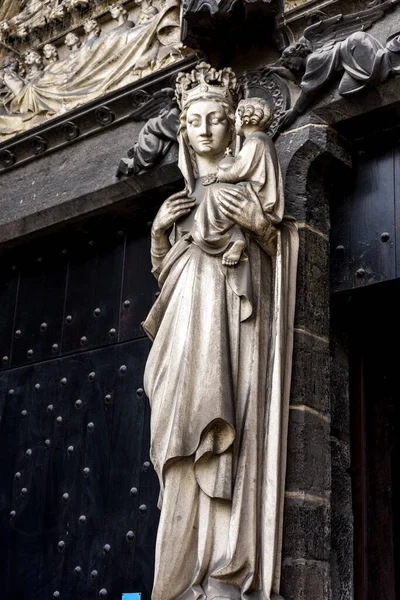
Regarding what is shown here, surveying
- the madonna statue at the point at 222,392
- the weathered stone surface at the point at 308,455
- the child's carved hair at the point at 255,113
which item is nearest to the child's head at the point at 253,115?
the child's carved hair at the point at 255,113

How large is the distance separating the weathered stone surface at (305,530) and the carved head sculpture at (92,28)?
3211 millimetres

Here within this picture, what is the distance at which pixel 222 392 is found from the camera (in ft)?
12.9

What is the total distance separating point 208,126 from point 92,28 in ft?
5.80

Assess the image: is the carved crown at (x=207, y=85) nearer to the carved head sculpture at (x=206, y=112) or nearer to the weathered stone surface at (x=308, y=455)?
the carved head sculpture at (x=206, y=112)

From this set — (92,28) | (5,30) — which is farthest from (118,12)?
(5,30)

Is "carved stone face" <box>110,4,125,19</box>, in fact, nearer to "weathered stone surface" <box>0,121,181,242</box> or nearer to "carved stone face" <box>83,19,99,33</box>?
"carved stone face" <box>83,19,99,33</box>

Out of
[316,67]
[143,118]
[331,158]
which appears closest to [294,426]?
[331,158]

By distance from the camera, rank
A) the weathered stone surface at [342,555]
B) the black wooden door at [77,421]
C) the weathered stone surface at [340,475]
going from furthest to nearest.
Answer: the black wooden door at [77,421] < the weathered stone surface at [340,475] < the weathered stone surface at [342,555]

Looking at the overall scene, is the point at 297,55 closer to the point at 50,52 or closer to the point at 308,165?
the point at 308,165

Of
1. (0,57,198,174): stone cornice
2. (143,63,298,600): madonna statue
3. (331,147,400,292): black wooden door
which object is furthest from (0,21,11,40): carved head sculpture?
(331,147,400,292): black wooden door

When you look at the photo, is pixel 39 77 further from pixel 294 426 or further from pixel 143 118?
pixel 294 426

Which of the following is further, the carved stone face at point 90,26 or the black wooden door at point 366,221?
the carved stone face at point 90,26

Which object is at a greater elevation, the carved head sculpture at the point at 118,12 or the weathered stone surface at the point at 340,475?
the carved head sculpture at the point at 118,12

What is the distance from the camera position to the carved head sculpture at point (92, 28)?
600 cm
